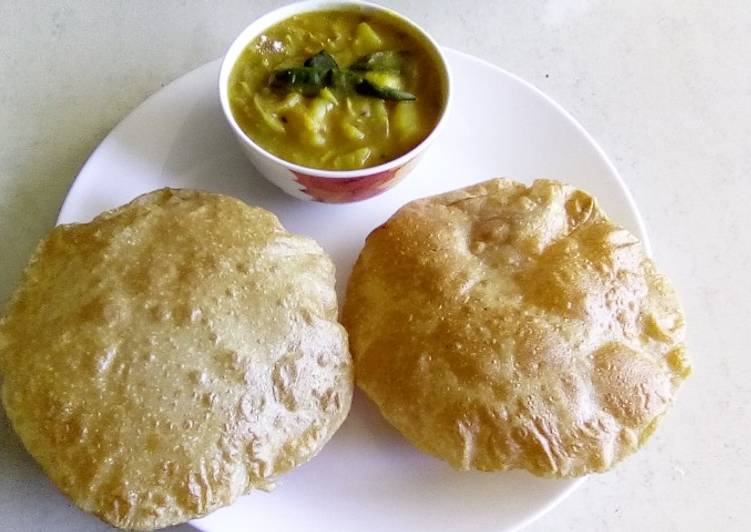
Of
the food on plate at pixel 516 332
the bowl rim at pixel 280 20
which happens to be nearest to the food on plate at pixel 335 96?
the bowl rim at pixel 280 20

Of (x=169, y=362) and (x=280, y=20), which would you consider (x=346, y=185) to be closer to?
(x=280, y=20)

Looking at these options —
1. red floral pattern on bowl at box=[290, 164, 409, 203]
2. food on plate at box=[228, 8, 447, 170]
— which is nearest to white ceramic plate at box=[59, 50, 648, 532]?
red floral pattern on bowl at box=[290, 164, 409, 203]

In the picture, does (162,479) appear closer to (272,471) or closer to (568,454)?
(272,471)

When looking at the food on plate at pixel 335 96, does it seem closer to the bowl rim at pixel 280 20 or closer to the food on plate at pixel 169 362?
the bowl rim at pixel 280 20

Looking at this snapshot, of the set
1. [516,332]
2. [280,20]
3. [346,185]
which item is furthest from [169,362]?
Result: [280,20]

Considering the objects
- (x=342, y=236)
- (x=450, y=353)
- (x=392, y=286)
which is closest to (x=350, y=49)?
(x=342, y=236)

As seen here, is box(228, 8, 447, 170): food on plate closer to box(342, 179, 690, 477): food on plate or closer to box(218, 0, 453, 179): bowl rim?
box(218, 0, 453, 179): bowl rim
